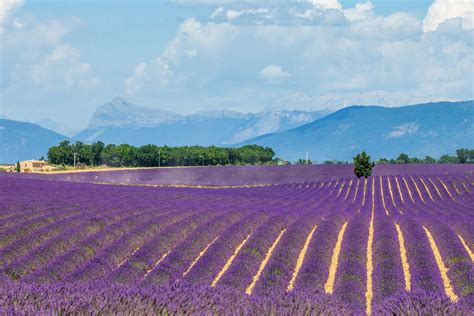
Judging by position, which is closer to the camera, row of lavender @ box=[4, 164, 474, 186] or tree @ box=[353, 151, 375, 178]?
tree @ box=[353, 151, 375, 178]

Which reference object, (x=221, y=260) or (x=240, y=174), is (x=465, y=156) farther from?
(x=221, y=260)

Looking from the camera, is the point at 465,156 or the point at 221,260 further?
the point at 465,156

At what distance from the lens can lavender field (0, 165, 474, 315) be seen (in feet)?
32.9

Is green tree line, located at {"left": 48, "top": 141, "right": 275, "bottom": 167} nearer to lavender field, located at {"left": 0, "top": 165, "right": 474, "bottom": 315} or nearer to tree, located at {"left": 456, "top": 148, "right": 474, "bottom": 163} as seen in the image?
tree, located at {"left": 456, "top": 148, "right": 474, "bottom": 163}

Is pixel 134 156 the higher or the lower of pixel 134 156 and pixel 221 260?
the higher

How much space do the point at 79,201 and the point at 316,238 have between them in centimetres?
977

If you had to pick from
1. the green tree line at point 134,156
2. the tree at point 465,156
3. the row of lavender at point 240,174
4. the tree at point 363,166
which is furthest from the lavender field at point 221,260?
the tree at point 465,156

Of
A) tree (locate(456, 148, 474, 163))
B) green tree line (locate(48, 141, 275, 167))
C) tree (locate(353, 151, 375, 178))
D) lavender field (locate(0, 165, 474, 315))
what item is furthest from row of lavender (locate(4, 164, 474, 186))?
tree (locate(456, 148, 474, 163))

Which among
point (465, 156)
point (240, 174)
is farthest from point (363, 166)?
point (465, 156)

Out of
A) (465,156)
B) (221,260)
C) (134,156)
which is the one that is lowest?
(221,260)

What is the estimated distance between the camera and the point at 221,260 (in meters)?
17.8

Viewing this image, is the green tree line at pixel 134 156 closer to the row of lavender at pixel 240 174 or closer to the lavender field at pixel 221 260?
the row of lavender at pixel 240 174

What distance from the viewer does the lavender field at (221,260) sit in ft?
32.9

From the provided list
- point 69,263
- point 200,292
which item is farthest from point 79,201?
point 200,292
